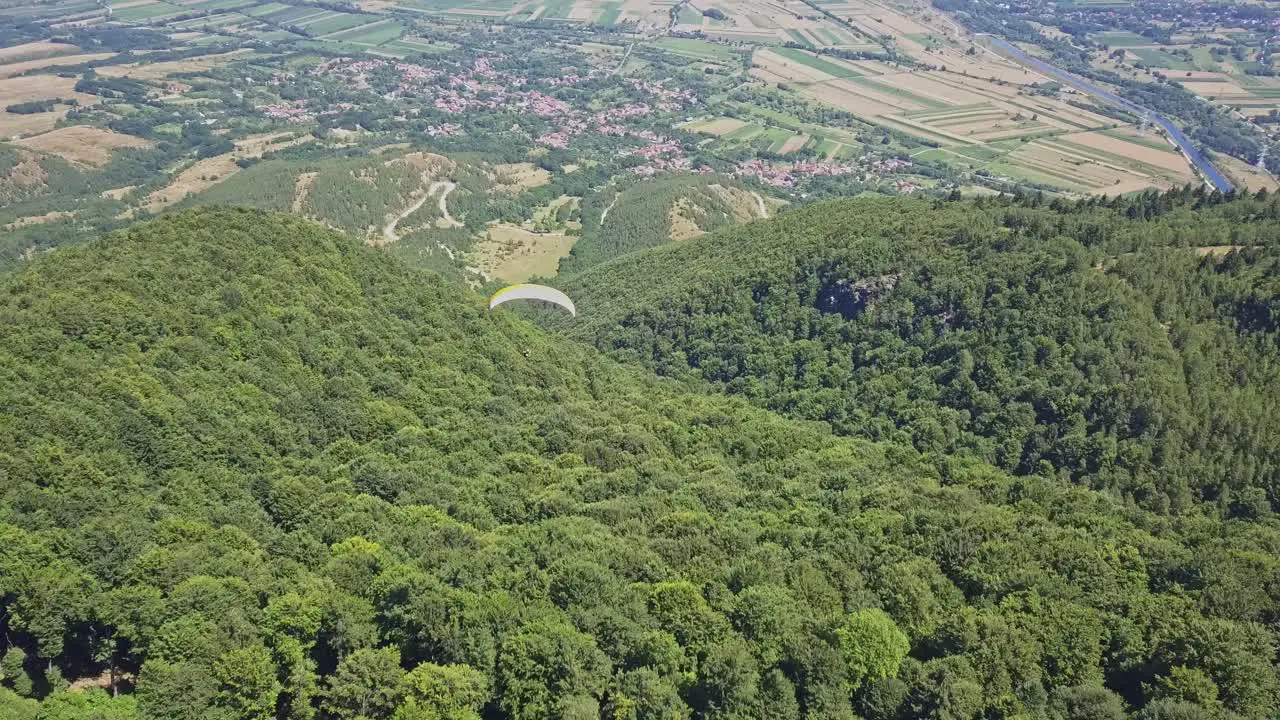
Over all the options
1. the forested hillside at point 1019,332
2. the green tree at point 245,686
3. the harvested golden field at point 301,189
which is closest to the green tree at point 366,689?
the green tree at point 245,686

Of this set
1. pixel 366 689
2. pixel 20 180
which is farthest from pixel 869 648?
pixel 20 180

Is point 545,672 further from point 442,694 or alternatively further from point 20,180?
point 20,180

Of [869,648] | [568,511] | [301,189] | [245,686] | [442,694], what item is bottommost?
[301,189]

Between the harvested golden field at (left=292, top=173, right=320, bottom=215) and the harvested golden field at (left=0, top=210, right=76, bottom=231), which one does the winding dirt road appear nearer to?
the harvested golden field at (left=292, top=173, right=320, bottom=215)

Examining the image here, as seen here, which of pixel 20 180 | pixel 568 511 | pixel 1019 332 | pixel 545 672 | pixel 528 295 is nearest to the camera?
pixel 545 672

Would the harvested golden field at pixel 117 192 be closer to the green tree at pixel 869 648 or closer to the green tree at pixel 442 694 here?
the green tree at pixel 442 694
